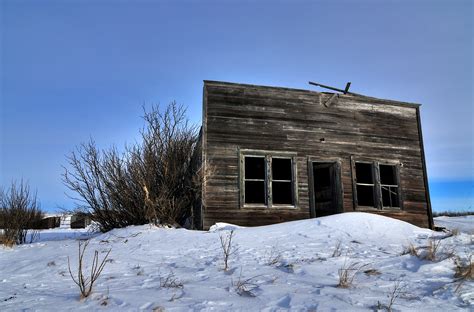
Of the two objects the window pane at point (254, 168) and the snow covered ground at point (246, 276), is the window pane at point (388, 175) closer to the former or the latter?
the window pane at point (254, 168)

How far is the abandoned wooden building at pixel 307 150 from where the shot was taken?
9.64 m

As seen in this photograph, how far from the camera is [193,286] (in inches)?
138

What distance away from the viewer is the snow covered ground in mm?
2940

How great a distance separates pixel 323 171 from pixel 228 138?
4.35 m

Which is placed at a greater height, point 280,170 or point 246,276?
point 280,170

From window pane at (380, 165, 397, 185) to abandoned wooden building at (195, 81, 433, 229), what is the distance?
4 cm

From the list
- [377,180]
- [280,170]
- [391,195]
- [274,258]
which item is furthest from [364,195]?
[274,258]

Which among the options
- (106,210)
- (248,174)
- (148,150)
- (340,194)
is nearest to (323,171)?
(340,194)

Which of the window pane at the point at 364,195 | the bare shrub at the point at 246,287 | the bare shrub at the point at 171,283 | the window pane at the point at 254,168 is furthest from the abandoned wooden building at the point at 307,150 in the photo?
the bare shrub at the point at 246,287

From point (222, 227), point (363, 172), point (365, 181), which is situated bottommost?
point (222, 227)

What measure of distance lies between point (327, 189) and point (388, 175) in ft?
7.53

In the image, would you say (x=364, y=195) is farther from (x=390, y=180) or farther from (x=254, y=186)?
(x=254, y=186)

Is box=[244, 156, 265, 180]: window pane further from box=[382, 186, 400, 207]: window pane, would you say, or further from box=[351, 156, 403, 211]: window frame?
box=[382, 186, 400, 207]: window pane

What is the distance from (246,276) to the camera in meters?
3.92
